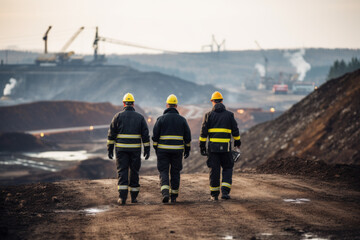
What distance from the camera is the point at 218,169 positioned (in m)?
10.2

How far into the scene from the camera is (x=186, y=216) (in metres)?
8.25

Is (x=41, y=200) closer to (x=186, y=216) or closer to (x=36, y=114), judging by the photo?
(x=186, y=216)

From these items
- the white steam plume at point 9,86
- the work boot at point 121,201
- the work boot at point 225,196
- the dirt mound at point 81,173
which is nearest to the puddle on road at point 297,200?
the work boot at point 225,196

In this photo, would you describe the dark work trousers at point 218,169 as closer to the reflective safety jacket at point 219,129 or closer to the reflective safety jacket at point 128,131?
the reflective safety jacket at point 219,129

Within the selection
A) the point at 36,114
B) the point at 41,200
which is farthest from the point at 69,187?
the point at 36,114

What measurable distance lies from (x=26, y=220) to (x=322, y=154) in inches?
844

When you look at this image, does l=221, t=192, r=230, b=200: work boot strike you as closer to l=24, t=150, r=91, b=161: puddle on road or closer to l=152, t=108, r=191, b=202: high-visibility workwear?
l=152, t=108, r=191, b=202: high-visibility workwear

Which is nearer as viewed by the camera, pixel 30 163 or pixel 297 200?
pixel 297 200

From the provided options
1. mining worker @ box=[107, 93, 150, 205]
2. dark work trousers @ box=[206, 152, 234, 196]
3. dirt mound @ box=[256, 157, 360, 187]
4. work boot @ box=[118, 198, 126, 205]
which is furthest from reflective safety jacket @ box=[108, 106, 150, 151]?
dirt mound @ box=[256, 157, 360, 187]

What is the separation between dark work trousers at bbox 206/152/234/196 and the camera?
10109mm

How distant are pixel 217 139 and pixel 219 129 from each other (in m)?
0.20

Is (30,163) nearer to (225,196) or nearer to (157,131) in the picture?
(157,131)

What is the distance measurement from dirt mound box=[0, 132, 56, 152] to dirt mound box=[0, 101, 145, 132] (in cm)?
1879

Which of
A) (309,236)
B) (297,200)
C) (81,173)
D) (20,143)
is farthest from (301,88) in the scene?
(309,236)
